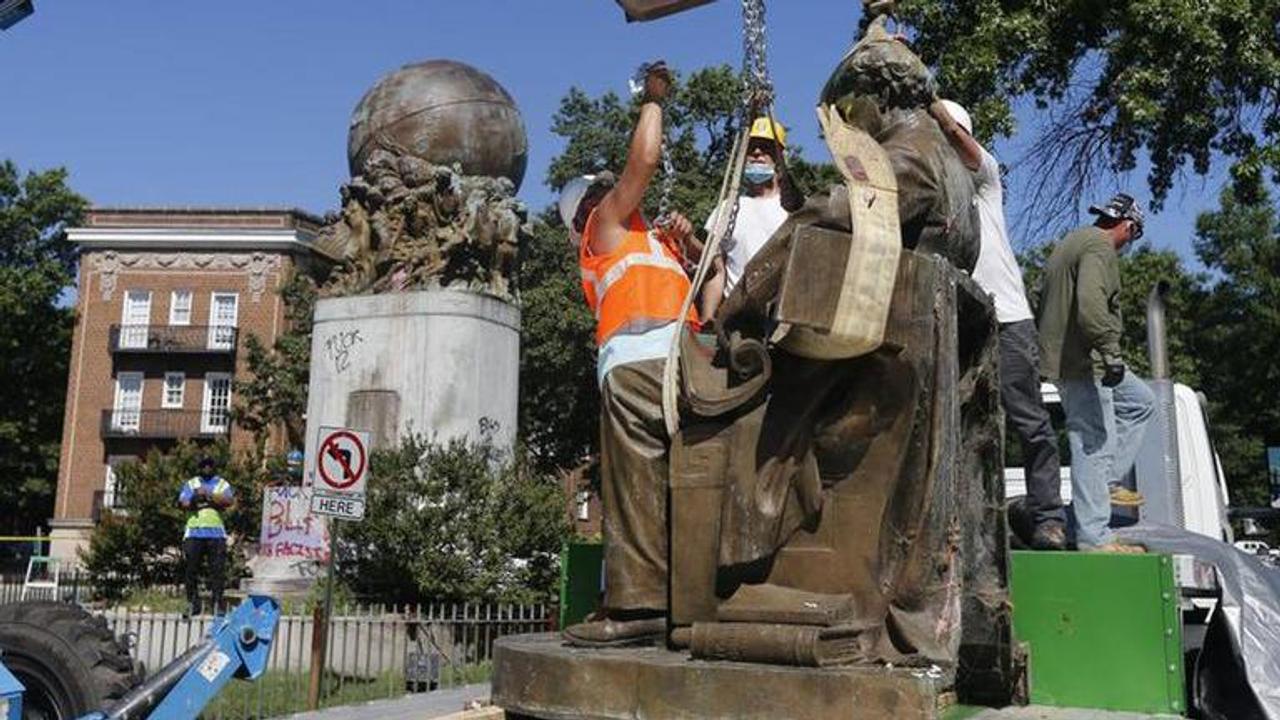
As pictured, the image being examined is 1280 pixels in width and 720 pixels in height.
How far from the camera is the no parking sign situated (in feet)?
38.7

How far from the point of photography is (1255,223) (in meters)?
37.5

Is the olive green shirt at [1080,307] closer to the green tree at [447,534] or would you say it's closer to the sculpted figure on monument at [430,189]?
the green tree at [447,534]

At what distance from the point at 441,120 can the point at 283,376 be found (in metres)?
19.5

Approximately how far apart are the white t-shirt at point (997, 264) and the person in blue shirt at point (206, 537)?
11949 mm

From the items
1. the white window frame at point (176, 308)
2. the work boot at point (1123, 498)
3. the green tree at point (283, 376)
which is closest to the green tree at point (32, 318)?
the white window frame at point (176, 308)

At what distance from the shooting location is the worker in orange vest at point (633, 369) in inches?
149

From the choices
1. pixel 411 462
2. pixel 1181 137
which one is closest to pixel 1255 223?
pixel 1181 137

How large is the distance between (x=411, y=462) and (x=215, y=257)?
40982 millimetres

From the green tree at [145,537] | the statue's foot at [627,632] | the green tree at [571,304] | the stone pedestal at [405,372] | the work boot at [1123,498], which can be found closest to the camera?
the statue's foot at [627,632]

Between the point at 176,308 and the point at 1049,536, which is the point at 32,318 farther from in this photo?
the point at 1049,536

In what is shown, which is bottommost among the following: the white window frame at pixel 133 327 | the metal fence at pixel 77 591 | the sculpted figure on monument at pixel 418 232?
A: the metal fence at pixel 77 591

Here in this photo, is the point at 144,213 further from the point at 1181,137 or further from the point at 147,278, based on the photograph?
the point at 1181,137

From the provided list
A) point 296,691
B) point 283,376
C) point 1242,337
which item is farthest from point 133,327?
point 296,691

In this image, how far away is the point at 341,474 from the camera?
11.9m
